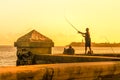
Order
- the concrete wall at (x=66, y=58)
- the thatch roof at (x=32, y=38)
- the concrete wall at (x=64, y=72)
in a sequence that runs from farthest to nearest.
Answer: the thatch roof at (x=32, y=38) < the concrete wall at (x=66, y=58) < the concrete wall at (x=64, y=72)

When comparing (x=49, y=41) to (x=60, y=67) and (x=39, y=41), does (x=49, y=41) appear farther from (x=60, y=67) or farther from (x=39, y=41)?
(x=60, y=67)

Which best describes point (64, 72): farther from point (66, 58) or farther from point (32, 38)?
point (32, 38)

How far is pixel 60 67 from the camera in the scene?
17.2 ft

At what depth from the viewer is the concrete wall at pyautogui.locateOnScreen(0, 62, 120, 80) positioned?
4594 millimetres

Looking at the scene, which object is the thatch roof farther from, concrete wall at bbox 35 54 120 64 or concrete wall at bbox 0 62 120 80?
concrete wall at bbox 0 62 120 80

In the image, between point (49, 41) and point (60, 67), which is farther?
point (49, 41)

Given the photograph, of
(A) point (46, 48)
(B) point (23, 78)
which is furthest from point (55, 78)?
(A) point (46, 48)

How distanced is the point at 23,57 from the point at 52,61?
3.41 feet

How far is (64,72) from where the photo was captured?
529 cm

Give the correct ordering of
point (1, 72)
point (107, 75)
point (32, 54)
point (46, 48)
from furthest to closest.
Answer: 1. point (46, 48)
2. point (32, 54)
3. point (107, 75)
4. point (1, 72)

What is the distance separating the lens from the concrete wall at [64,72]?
4594mm

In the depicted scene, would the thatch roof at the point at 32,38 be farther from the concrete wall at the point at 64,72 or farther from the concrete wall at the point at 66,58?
the concrete wall at the point at 64,72

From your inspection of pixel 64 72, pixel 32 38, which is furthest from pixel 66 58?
pixel 64 72

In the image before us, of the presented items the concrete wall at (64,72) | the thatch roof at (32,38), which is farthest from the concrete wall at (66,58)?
the concrete wall at (64,72)
